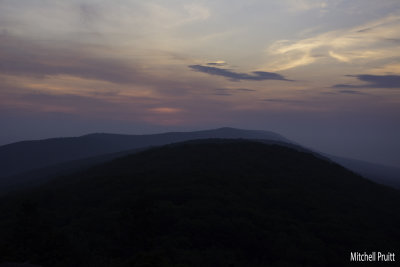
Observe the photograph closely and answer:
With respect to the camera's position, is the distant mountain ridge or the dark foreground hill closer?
the dark foreground hill

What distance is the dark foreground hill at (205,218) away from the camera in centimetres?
2184

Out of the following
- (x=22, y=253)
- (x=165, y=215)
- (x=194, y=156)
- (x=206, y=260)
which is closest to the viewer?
(x=22, y=253)

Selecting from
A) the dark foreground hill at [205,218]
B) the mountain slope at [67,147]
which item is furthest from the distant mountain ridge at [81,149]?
the dark foreground hill at [205,218]

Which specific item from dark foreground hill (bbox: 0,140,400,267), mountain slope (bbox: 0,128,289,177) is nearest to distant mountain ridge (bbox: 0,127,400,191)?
mountain slope (bbox: 0,128,289,177)

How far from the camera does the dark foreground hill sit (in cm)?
2184

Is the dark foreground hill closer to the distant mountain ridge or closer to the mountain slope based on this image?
the distant mountain ridge

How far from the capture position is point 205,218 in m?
30.2

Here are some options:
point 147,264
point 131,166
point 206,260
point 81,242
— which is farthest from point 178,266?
point 131,166

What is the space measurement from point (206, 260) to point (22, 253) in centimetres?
1297

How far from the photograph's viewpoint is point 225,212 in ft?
106

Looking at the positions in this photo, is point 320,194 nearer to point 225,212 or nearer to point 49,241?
point 225,212

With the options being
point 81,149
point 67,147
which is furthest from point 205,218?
point 67,147

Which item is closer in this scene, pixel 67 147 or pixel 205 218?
pixel 205 218

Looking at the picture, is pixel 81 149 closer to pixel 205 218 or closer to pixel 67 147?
pixel 67 147
